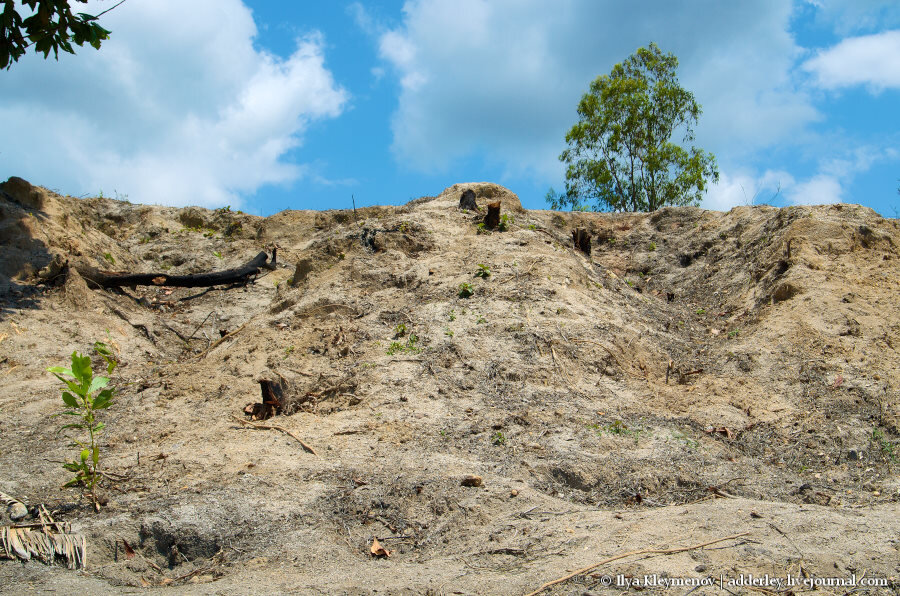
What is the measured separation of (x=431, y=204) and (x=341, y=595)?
29.1ft

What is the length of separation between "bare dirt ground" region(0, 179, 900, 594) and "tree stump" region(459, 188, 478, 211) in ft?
0.67

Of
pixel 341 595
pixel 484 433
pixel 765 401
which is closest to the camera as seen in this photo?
pixel 341 595

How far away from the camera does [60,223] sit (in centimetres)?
1123

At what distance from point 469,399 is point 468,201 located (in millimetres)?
5534

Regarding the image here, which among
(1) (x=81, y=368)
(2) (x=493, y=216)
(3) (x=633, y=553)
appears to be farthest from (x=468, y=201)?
(3) (x=633, y=553)

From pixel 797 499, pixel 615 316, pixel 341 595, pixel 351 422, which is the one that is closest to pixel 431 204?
pixel 615 316

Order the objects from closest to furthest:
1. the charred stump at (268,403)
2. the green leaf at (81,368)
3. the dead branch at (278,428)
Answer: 1. the green leaf at (81,368)
2. the dead branch at (278,428)
3. the charred stump at (268,403)

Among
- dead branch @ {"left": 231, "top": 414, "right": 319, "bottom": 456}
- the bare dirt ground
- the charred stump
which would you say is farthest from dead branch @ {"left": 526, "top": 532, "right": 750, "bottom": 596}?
the charred stump

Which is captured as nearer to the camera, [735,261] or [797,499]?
[797,499]

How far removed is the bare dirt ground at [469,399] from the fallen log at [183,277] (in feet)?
→ 0.75

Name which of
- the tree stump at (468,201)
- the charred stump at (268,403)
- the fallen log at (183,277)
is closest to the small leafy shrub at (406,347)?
the charred stump at (268,403)

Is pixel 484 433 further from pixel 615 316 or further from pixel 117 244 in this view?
pixel 117 244

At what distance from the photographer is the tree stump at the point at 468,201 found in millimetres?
11789

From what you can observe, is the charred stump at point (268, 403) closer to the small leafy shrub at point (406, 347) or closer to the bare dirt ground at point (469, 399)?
the bare dirt ground at point (469, 399)
